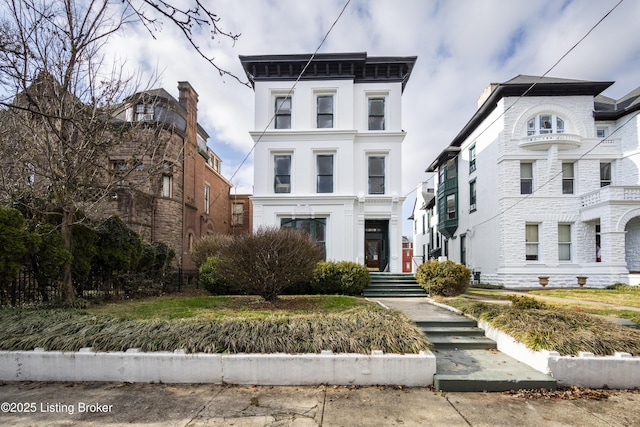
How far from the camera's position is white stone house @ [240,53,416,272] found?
1506 cm

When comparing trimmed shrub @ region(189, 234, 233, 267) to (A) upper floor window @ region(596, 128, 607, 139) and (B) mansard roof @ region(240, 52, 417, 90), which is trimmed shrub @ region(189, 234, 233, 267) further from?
(A) upper floor window @ region(596, 128, 607, 139)

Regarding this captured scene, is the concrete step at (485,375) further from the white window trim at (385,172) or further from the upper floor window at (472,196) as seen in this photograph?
the upper floor window at (472,196)

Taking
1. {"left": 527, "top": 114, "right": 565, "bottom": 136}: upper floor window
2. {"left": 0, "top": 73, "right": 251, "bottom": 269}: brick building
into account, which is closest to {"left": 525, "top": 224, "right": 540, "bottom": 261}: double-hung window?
{"left": 527, "top": 114, "right": 565, "bottom": 136}: upper floor window

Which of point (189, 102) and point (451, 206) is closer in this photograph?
point (189, 102)

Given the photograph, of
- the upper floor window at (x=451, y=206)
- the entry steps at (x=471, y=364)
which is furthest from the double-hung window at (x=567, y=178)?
the entry steps at (x=471, y=364)

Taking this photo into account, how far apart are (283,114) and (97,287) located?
34.2 ft

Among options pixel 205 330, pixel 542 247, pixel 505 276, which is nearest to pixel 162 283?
pixel 205 330

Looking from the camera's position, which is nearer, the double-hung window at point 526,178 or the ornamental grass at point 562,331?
the ornamental grass at point 562,331

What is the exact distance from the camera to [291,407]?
3.98m

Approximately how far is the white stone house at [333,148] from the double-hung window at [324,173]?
0.15ft

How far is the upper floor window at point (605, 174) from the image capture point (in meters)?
17.1

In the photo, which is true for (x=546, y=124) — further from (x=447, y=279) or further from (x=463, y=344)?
(x=463, y=344)

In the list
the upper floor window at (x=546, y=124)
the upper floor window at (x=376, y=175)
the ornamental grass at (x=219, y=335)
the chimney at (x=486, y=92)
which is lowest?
the ornamental grass at (x=219, y=335)

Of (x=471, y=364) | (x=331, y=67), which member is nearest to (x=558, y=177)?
(x=331, y=67)
